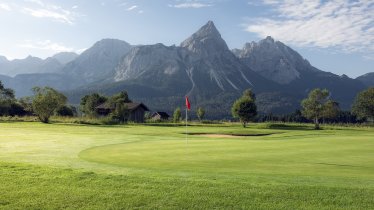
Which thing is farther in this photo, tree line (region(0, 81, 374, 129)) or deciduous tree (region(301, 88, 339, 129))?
deciduous tree (region(301, 88, 339, 129))

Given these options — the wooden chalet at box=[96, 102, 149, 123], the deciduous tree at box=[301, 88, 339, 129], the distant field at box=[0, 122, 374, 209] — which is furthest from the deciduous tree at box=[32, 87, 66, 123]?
the distant field at box=[0, 122, 374, 209]

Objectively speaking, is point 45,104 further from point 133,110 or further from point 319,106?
point 319,106

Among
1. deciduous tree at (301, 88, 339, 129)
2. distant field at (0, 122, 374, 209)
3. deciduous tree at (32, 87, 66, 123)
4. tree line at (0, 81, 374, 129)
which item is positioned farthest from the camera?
deciduous tree at (301, 88, 339, 129)

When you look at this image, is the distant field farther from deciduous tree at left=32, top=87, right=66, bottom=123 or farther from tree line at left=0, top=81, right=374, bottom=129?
tree line at left=0, top=81, right=374, bottom=129

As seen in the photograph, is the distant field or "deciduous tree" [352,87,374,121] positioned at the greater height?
"deciduous tree" [352,87,374,121]

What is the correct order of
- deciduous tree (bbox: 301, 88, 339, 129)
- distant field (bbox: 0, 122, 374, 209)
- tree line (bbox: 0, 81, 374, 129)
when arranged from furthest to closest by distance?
deciduous tree (bbox: 301, 88, 339, 129) < tree line (bbox: 0, 81, 374, 129) < distant field (bbox: 0, 122, 374, 209)

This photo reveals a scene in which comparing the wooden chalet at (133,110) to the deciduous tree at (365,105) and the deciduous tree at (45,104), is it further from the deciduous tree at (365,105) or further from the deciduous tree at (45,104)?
the deciduous tree at (365,105)

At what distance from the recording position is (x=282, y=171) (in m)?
14.4

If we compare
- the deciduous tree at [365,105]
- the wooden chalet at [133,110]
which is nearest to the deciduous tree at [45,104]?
the wooden chalet at [133,110]

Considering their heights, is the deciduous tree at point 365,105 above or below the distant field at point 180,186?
above

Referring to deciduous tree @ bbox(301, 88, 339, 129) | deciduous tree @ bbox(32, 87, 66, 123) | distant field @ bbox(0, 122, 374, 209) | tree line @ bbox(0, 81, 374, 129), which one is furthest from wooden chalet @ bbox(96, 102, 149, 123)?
distant field @ bbox(0, 122, 374, 209)

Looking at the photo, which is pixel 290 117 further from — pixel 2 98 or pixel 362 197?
pixel 362 197

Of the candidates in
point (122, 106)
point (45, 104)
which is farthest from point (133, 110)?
point (45, 104)

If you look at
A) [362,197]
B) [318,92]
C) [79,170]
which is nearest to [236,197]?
[362,197]
